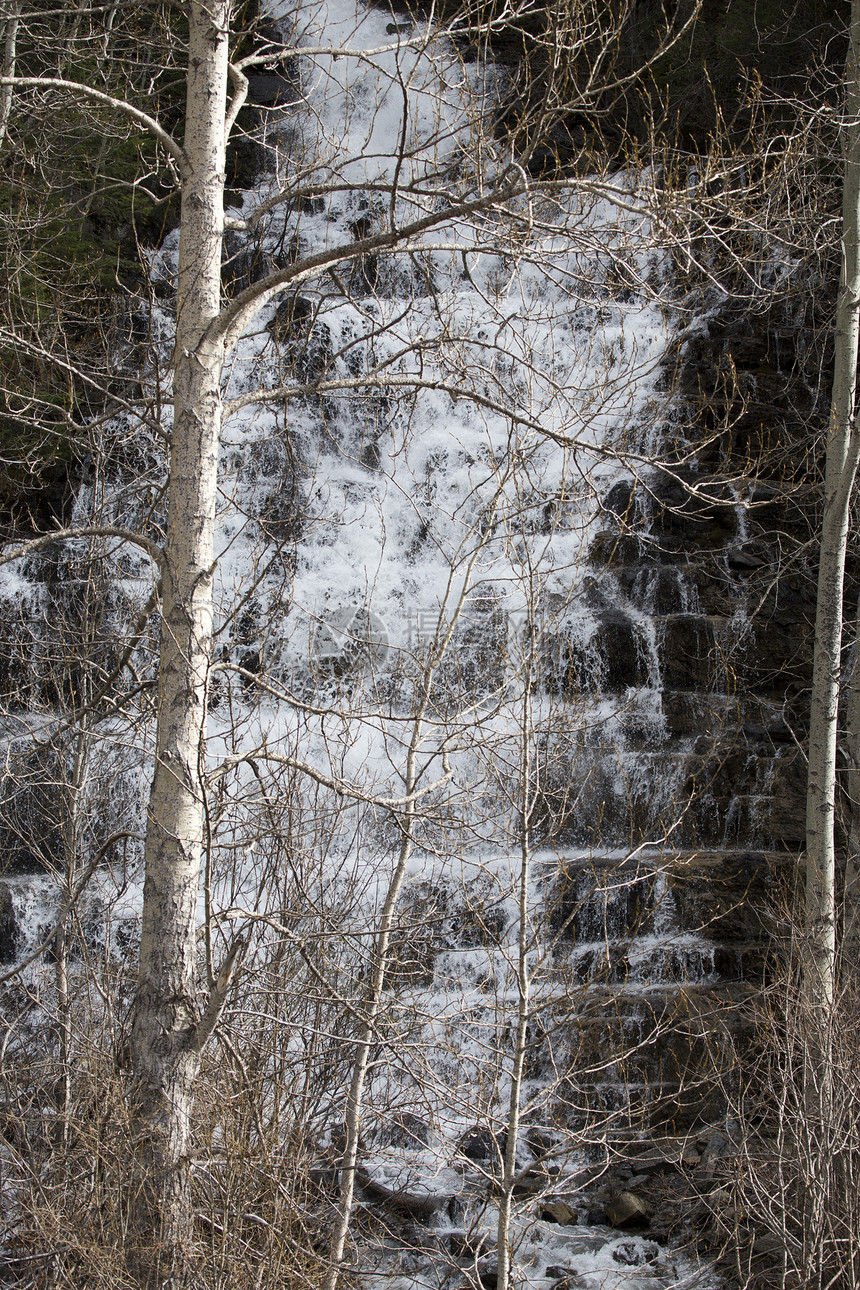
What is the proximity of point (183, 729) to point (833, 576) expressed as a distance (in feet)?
19.1

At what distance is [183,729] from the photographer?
398 centimetres

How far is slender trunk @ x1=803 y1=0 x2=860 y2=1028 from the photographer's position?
294 inches

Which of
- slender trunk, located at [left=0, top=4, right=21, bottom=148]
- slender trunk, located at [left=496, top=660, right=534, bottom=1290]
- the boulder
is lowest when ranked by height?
the boulder

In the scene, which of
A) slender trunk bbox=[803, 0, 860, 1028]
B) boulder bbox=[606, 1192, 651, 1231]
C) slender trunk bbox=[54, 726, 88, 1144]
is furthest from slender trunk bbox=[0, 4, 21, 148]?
boulder bbox=[606, 1192, 651, 1231]

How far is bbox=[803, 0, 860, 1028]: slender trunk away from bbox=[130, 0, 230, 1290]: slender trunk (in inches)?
191

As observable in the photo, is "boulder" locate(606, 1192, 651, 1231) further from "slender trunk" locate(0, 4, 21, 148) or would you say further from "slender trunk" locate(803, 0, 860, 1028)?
"slender trunk" locate(0, 4, 21, 148)

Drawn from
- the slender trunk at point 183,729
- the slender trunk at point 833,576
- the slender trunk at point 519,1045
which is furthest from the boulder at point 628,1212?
the slender trunk at point 183,729

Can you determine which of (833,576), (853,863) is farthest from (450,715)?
(853,863)

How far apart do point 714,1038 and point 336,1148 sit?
381cm

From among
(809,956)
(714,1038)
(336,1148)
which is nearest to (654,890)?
(714,1038)

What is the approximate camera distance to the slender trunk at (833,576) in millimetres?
7477

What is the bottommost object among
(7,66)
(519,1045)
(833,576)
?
(519,1045)

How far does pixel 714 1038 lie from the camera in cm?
888

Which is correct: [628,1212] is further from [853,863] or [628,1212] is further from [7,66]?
[7,66]
